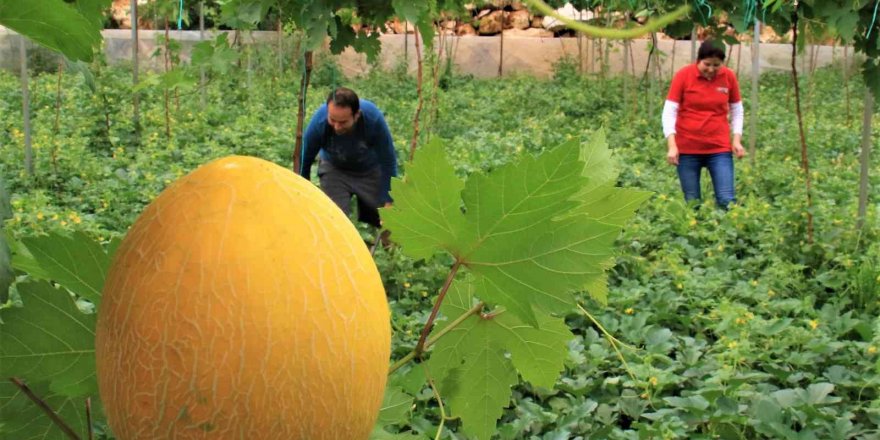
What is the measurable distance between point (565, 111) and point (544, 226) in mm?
12494

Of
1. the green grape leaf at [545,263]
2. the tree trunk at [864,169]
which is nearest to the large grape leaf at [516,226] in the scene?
the green grape leaf at [545,263]

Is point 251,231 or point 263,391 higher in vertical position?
point 251,231

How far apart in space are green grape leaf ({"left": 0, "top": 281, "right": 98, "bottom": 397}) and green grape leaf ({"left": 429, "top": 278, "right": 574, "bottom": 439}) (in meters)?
0.34

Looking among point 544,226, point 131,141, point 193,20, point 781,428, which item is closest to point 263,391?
point 544,226

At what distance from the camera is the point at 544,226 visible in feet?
2.63

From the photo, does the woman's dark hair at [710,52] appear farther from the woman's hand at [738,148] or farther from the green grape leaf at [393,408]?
the green grape leaf at [393,408]

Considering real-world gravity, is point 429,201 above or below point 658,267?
above

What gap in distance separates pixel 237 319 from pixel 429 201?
0.25m

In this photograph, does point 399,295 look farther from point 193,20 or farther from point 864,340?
point 193,20

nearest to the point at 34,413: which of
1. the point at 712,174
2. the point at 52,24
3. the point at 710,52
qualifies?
the point at 52,24

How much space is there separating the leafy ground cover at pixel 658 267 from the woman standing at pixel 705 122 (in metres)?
0.27

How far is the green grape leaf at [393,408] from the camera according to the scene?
3.21 feet

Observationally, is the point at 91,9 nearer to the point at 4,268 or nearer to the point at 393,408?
the point at 4,268

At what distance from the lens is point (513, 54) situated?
59.0ft
